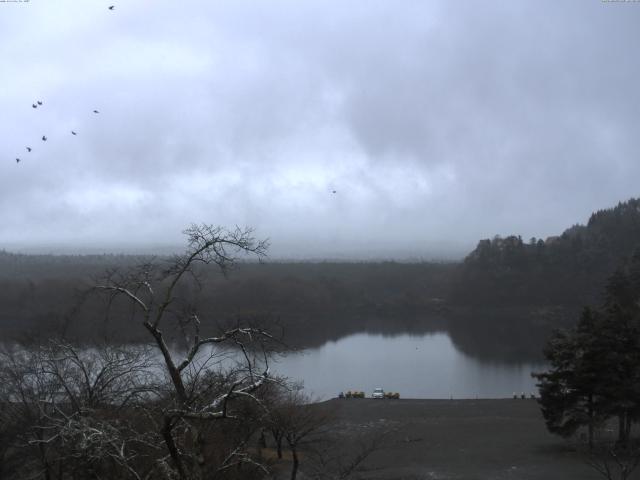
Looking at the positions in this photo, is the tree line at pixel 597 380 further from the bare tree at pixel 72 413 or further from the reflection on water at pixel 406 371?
the reflection on water at pixel 406 371

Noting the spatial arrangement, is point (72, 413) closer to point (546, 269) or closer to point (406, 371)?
point (406, 371)

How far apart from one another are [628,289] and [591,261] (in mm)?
31442

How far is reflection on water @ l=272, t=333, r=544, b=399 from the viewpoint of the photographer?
21.8m

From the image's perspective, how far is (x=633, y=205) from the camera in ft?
222

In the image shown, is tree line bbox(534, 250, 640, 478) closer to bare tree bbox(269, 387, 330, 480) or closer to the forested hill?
bare tree bbox(269, 387, 330, 480)

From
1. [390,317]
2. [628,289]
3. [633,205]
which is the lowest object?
[390,317]

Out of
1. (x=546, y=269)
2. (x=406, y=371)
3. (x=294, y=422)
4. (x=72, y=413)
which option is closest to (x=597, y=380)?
(x=294, y=422)

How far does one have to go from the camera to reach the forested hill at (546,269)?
175 feet

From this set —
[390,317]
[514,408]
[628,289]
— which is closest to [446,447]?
[514,408]

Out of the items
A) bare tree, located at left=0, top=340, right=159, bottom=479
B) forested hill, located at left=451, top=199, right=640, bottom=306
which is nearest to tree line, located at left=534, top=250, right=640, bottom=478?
bare tree, located at left=0, top=340, right=159, bottom=479

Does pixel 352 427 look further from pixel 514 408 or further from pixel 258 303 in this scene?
pixel 258 303

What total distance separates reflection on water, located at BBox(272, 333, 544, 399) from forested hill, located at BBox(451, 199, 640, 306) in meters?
23.5

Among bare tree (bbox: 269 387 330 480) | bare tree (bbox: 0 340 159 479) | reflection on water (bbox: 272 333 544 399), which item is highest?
bare tree (bbox: 0 340 159 479)

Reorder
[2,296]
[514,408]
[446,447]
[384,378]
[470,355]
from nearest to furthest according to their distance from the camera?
[446,447] → [514,408] → [384,378] → [470,355] → [2,296]
